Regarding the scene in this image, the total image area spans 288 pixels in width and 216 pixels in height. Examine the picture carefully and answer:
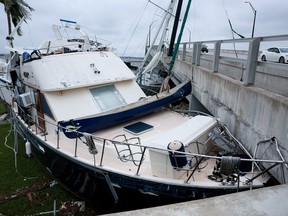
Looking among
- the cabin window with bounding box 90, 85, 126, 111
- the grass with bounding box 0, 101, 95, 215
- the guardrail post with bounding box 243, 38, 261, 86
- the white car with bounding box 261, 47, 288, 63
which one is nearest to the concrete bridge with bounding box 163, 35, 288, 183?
the guardrail post with bounding box 243, 38, 261, 86

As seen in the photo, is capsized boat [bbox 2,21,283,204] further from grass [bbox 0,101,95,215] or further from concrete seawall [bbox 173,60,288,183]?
grass [bbox 0,101,95,215]

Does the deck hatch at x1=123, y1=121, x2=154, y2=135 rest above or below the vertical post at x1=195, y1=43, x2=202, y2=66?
below

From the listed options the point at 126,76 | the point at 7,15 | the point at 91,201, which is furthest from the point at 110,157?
the point at 7,15

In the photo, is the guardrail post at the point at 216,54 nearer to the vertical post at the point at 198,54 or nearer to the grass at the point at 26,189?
the vertical post at the point at 198,54

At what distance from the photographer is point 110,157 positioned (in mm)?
4379

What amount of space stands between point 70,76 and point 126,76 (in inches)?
61.3

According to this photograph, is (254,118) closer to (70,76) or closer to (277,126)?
(277,126)

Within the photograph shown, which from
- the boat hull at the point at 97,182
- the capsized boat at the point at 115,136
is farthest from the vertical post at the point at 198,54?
the boat hull at the point at 97,182

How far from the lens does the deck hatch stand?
17.1ft

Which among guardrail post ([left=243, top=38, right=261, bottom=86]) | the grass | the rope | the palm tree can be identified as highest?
the palm tree

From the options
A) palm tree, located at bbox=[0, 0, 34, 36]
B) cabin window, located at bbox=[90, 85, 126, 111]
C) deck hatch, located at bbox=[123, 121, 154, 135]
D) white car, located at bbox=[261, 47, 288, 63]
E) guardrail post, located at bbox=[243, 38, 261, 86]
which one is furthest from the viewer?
palm tree, located at bbox=[0, 0, 34, 36]

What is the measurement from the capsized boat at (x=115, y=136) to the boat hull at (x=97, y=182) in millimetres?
14

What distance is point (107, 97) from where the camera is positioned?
6.21 metres

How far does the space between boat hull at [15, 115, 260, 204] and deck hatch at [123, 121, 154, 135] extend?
Result: 1.36 metres
